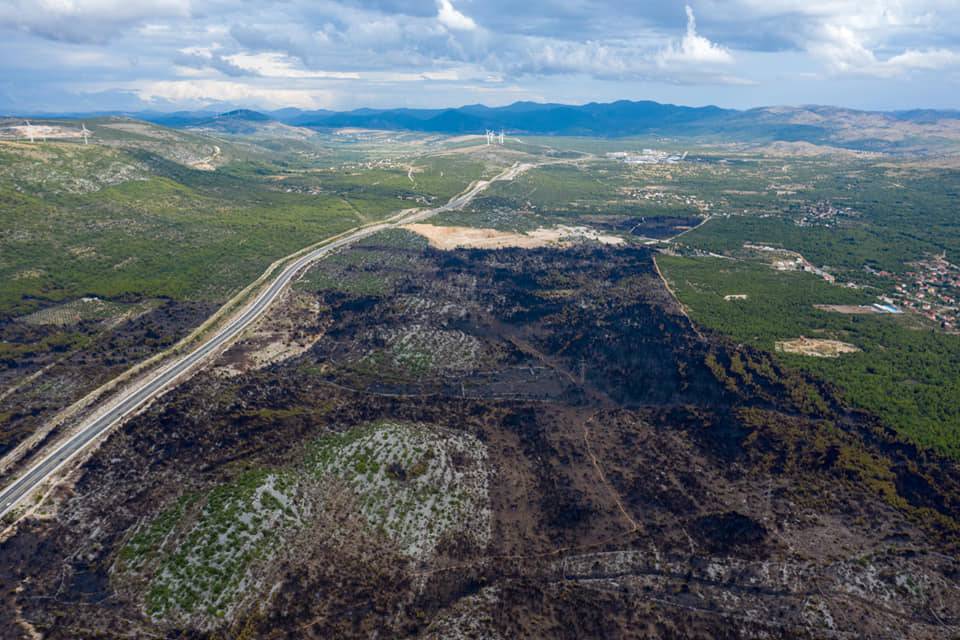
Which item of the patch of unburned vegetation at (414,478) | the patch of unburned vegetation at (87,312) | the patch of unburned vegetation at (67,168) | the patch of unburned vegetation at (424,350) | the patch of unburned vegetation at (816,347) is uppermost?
the patch of unburned vegetation at (67,168)

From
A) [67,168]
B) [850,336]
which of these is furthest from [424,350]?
[67,168]

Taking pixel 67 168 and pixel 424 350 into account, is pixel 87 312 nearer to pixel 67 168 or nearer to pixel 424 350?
pixel 424 350

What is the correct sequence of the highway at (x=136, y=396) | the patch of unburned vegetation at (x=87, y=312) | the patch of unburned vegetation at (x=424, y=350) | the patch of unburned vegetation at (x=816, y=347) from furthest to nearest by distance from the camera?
the patch of unburned vegetation at (x=87, y=312)
the patch of unburned vegetation at (x=424, y=350)
the patch of unburned vegetation at (x=816, y=347)
the highway at (x=136, y=396)

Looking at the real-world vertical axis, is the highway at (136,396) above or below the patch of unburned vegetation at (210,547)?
above

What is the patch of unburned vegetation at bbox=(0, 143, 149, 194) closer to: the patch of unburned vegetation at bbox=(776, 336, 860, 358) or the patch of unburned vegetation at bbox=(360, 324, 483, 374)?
the patch of unburned vegetation at bbox=(360, 324, 483, 374)

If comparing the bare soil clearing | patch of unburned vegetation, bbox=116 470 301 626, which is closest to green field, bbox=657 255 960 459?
the bare soil clearing

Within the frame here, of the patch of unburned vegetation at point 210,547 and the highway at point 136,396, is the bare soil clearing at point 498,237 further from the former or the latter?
the patch of unburned vegetation at point 210,547

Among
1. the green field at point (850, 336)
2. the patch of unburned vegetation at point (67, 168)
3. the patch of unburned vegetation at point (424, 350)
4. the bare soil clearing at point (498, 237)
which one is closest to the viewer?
the green field at point (850, 336)

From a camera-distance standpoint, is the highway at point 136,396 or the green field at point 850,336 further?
the green field at point 850,336

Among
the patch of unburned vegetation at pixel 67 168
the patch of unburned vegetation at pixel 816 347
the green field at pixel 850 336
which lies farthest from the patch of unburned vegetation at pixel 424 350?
the patch of unburned vegetation at pixel 67 168

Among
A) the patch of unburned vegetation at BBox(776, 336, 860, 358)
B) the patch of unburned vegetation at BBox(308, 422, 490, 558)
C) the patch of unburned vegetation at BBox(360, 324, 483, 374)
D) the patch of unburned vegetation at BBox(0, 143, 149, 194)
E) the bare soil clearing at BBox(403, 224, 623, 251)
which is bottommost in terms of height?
the patch of unburned vegetation at BBox(308, 422, 490, 558)
